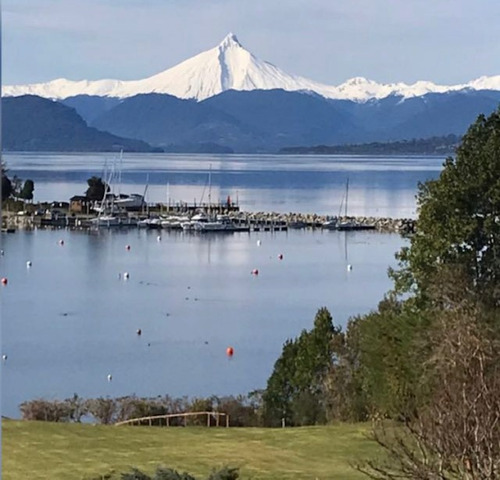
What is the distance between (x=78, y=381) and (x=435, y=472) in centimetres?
1531

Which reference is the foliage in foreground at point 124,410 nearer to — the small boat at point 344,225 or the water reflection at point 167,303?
the water reflection at point 167,303

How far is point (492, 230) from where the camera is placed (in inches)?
486

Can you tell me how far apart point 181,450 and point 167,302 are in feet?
64.0

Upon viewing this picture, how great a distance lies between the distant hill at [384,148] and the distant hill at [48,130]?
29.6 metres

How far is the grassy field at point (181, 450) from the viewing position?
8.60 m

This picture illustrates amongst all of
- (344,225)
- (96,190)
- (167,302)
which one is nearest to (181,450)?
(167,302)

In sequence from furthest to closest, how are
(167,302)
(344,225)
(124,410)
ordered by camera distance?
(344,225) < (167,302) < (124,410)

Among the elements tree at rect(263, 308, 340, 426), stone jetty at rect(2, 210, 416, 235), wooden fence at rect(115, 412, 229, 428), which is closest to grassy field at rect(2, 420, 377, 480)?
wooden fence at rect(115, 412, 229, 428)

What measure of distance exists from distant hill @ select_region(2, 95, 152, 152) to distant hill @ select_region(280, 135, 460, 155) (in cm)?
2956

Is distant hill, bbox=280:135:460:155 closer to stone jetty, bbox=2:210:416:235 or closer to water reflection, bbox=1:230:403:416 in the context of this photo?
stone jetty, bbox=2:210:416:235

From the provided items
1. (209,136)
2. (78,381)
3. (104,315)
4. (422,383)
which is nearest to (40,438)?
(422,383)

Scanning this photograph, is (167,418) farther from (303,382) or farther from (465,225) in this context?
(465,225)

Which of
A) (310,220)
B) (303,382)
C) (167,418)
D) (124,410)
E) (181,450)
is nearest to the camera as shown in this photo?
(181,450)

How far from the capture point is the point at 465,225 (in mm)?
12164
